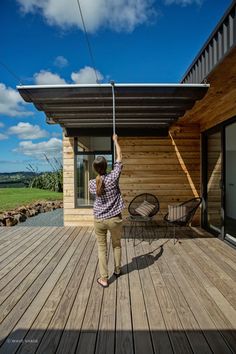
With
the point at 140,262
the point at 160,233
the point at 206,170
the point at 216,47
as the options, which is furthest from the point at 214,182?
the point at 216,47

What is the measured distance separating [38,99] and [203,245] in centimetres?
351

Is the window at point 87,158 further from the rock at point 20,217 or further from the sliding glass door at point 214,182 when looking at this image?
the sliding glass door at point 214,182

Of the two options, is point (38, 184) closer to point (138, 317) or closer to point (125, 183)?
point (125, 183)

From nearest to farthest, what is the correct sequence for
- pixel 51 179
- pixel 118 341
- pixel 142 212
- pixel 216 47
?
1. pixel 118 341
2. pixel 216 47
3. pixel 142 212
4. pixel 51 179

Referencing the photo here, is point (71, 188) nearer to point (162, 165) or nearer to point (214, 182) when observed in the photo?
point (162, 165)

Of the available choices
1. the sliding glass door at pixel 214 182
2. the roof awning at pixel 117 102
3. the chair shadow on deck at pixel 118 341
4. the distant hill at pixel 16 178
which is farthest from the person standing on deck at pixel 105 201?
the distant hill at pixel 16 178

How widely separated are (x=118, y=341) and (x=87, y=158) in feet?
15.8

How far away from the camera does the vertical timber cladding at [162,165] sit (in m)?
6.54

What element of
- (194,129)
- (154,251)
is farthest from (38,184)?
(154,251)

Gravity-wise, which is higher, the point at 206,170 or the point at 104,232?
the point at 206,170

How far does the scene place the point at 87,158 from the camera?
6.54m

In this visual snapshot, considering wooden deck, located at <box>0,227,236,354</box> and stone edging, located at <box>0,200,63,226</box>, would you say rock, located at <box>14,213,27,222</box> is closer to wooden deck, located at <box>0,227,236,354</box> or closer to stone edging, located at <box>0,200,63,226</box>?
stone edging, located at <box>0,200,63,226</box>

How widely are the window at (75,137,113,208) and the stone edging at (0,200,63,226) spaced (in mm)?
1958

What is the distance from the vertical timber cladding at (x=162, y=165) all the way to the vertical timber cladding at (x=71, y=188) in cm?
99
